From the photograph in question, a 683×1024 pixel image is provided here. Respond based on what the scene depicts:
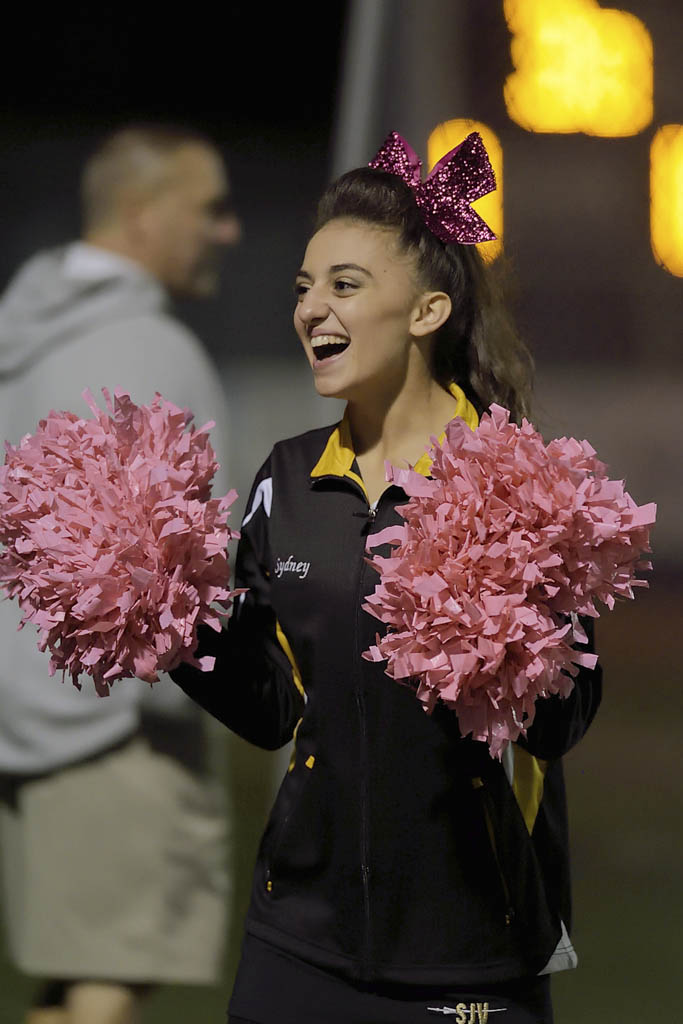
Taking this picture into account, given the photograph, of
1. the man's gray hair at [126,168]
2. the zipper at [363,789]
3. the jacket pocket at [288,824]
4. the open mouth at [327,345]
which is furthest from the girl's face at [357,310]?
the man's gray hair at [126,168]

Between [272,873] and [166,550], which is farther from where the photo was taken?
[272,873]

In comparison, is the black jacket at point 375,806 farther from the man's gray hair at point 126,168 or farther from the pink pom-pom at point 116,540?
the man's gray hair at point 126,168

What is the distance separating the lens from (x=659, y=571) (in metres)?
2.81

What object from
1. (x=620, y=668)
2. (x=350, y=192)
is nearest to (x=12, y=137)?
(x=350, y=192)

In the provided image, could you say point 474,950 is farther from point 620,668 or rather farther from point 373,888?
point 620,668

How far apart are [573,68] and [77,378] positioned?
130cm

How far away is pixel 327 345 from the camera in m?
1.79

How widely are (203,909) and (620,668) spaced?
1.08m

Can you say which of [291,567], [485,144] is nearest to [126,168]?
[485,144]

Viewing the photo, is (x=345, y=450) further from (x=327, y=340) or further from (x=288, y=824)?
(x=288, y=824)

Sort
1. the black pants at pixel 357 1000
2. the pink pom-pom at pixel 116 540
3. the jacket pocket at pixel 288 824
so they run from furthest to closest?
1. the jacket pocket at pixel 288 824
2. the black pants at pixel 357 1000
3. the pink pom-pom at pixel 116 540

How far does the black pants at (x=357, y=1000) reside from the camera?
165cm

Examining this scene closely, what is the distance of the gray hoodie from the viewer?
2795mm

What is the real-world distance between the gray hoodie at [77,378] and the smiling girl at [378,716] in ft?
3.20
